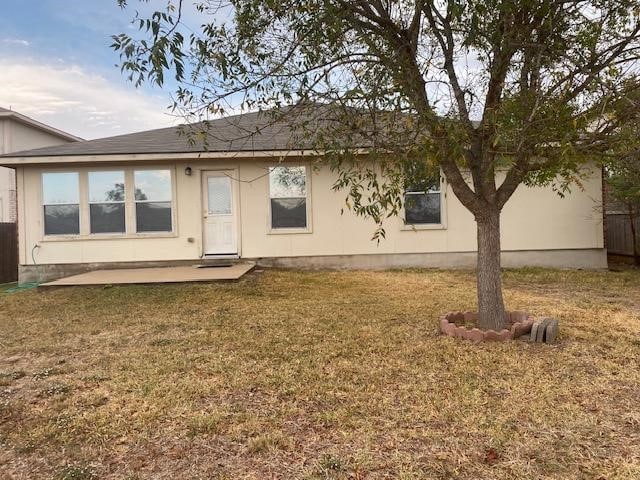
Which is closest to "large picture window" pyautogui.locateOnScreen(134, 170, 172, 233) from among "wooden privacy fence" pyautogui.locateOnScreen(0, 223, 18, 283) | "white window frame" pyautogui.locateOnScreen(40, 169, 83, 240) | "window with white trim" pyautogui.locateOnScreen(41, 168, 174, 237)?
"window with white trim" pyautogui.locateOnScreen(41, 168, 174, 237)

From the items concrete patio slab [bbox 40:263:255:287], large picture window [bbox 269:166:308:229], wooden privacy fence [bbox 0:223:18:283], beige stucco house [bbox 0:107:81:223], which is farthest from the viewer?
beige stucco house [bbox 0:107:81:223]

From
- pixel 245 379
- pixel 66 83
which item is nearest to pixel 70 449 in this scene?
pixel 245 379

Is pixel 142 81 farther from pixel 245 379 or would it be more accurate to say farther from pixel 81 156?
pixel 81 156

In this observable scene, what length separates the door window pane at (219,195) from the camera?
35.7 ft

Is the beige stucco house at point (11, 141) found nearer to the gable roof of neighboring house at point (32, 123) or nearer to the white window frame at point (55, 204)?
the gable roof of neighboring house at point (32, 123)

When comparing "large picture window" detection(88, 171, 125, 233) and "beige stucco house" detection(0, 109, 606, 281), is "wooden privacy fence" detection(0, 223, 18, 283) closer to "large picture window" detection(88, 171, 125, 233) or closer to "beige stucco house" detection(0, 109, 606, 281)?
"beige stucco house" detection(0, 109, 606, 281)

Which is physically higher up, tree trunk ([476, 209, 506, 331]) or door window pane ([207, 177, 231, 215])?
door window pane ([207, 177, 231, 215])

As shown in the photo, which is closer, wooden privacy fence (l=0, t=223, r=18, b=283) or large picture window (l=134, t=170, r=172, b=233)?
large picture window (l=134, t=170, r=172, b=233)

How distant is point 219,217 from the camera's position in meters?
10.9

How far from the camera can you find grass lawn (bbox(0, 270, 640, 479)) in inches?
98.5

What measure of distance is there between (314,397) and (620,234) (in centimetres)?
1288

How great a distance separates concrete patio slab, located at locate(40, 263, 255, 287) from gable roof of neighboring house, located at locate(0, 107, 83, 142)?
1100 centimetres

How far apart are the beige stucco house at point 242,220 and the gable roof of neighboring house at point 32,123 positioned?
8.86 meters

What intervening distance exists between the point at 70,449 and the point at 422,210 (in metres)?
9.30
